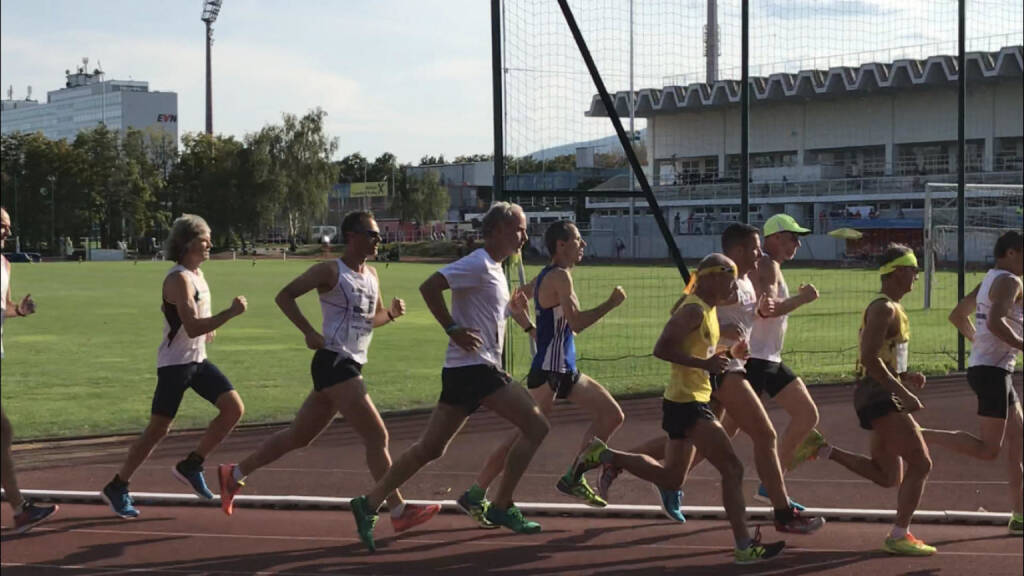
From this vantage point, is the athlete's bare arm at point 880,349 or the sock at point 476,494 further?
the sock at point 476,494

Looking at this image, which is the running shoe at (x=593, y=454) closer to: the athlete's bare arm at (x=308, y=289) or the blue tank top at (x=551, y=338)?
the blue tank top at (x=551, y=338)

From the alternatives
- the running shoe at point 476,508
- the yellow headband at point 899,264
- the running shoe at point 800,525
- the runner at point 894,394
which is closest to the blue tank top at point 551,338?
the running shoe at point 476,508

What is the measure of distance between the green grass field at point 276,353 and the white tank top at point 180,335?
3725 millimetres

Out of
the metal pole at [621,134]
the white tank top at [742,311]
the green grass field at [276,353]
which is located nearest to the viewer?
the white tank top at [742,311]

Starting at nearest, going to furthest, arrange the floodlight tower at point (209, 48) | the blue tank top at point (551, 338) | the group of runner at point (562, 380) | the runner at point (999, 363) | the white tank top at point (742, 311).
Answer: the group of runner at point (562, 380) < the runner at point (999, 363) < the white tank top at point (742, 311) < the blue tank top at point (551, 338) < the floodlight tower at point (209, 48)

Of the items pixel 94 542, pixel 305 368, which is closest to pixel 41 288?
pixel 305 368

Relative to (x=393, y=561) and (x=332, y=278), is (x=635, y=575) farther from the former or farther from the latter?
(x=332, y=278)

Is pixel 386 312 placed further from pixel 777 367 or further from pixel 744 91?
pixel 744 91

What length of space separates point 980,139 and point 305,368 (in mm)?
59368

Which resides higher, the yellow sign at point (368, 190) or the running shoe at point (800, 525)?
the yellow sign at point (368, 190)

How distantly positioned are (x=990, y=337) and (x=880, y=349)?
823mm

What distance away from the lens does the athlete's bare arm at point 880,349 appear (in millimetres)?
6195

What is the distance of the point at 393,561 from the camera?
20.3ft

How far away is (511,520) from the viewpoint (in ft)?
21.4
